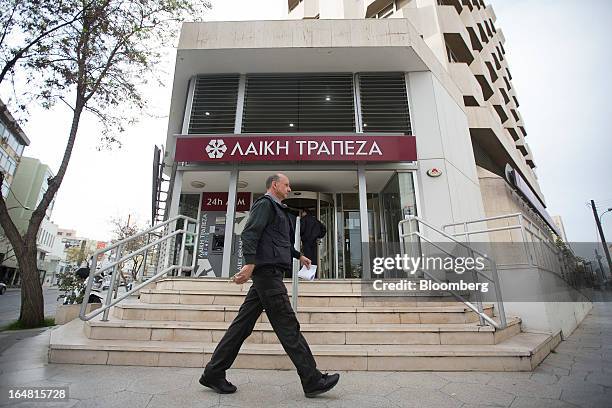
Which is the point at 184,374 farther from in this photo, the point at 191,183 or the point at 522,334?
the point at 191,183

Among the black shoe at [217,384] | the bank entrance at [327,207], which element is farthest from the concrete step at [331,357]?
the bank entrance at [327,207]

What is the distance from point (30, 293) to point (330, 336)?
22.3 ft

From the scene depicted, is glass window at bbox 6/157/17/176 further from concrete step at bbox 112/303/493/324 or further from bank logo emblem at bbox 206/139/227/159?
concrete step at bbox 112/303/493/324

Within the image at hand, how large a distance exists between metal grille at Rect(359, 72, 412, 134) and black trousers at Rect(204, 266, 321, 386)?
19.4ft

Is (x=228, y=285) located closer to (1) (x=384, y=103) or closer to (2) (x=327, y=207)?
Answer: (2) (x=327, y=207)

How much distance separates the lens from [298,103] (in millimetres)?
7562

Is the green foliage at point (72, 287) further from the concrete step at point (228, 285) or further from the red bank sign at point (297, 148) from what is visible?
the red bank sign at point (297, 148)

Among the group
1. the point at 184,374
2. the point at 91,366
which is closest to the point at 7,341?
the point at 91,366

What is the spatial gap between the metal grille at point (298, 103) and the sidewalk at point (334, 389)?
5855mm

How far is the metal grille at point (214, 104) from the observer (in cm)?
738

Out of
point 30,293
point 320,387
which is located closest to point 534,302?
point 320,387

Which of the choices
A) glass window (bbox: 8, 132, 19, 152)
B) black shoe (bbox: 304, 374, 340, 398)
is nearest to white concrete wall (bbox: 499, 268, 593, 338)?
black shoe (bbox: 304, 374, 340, 398)

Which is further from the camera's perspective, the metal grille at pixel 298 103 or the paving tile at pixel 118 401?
the metal grille at pixel 298 103

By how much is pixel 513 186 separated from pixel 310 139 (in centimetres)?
862
